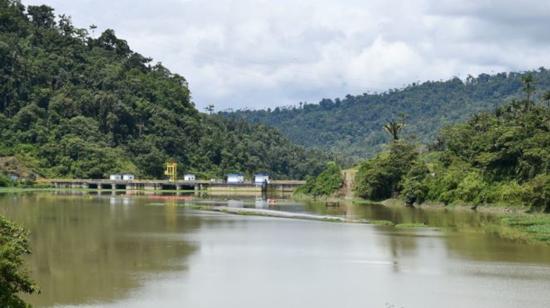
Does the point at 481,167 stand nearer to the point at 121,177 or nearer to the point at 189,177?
the point at 121,177

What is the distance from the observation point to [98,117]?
165 metres

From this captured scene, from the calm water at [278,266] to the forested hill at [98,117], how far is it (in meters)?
90.6

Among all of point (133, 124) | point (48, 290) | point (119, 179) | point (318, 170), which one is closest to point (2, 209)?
point (48, 290)

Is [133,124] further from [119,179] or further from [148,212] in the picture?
[148,212]

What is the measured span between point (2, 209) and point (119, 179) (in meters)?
73.4

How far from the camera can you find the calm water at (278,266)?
3083 centimetres

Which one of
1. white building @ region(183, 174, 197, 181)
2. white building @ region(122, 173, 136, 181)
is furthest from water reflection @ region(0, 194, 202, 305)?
white building @ region(183, 174, 197, 181)

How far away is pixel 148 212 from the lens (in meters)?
76.8

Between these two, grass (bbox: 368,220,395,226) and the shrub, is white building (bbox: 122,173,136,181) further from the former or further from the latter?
the shrub

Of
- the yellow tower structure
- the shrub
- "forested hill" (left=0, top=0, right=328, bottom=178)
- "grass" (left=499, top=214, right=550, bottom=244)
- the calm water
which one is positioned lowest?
the calm water

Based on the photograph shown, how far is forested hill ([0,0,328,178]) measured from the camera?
151000mm

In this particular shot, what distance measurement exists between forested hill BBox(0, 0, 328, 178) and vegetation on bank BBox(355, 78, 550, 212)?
65763 mm

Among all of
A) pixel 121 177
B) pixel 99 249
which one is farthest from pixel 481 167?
pixel 121 177

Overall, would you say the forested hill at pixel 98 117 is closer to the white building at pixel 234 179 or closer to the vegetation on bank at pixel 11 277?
the white building at pixel 234 179
